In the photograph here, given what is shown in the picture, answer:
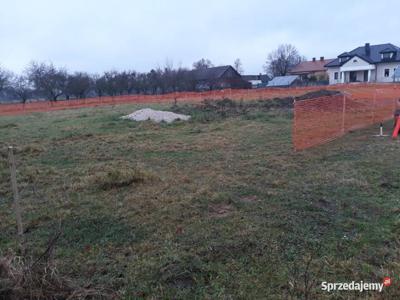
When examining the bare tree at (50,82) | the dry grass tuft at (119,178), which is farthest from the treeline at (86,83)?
the dry grass tuft at (119,178)

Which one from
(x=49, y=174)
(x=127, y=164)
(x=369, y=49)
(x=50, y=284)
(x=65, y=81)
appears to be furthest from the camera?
(x=65, y=81)

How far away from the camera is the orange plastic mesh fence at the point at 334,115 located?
9.77 meters

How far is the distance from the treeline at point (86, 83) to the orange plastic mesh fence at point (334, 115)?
49.2 meters

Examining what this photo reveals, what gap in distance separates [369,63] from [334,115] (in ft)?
159

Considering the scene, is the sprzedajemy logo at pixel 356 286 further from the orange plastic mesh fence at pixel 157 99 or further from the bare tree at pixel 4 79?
the bare tree at pixel 4 79

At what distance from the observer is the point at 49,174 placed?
7.42 meters

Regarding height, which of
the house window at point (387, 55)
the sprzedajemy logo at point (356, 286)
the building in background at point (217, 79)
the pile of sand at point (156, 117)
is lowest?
the sprzedajemy logo at point (356, 286)

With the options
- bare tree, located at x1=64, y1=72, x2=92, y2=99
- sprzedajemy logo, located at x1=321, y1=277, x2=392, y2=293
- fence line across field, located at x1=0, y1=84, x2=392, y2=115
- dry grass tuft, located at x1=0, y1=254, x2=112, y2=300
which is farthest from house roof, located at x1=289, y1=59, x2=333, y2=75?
dry grass tuft, located at x1=0, y1=254, x2=112, y2=300

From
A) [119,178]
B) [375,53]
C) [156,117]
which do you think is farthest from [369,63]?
[119,178]

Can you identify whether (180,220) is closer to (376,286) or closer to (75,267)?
(75,267)

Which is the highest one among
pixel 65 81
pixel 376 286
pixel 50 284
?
pixel 65 81

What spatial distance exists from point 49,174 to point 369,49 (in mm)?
58409

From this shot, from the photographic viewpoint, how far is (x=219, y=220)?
14.9 feet

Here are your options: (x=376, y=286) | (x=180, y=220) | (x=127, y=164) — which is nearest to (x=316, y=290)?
(x=376, y=286)
